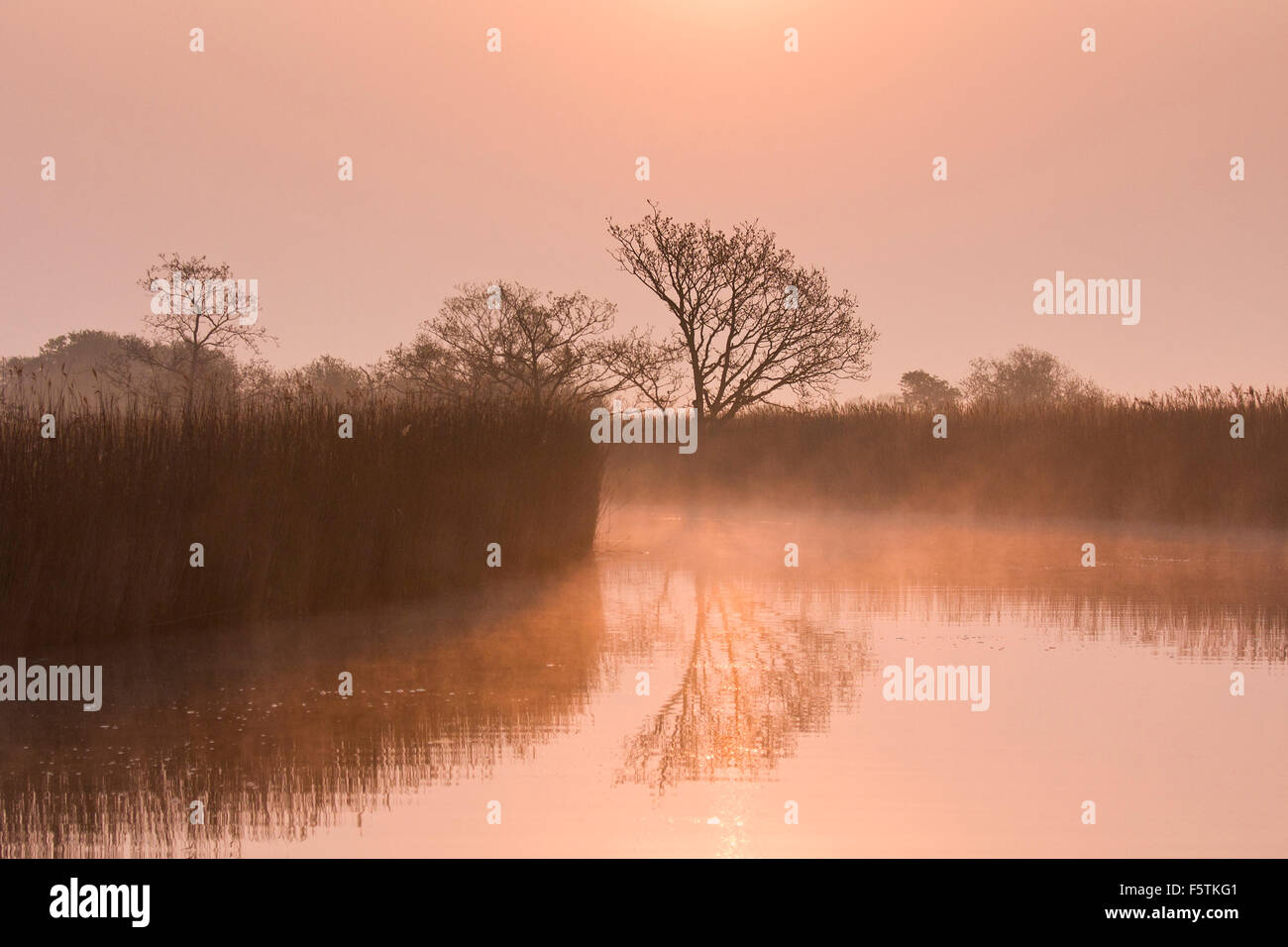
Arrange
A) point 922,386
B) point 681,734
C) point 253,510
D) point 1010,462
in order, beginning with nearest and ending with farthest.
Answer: point 681,734 < point 253,510 < point 1010,462 < point 922,386

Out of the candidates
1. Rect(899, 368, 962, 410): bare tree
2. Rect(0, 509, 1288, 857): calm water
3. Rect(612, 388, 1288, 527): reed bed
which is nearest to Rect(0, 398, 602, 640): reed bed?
Rect(0, 509, 1288, 857): calm water

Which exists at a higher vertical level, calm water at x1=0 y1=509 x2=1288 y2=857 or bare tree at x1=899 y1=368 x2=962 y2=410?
bare tree at x1=899 y1=368 x2=962 y2=410

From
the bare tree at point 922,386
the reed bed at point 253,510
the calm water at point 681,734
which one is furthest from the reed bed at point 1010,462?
the bare tree at point 922,386

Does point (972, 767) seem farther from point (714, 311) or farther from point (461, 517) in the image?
point (714, 311)

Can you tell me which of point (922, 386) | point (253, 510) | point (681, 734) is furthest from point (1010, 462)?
point (922, 386)

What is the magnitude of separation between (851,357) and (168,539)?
93.8ft

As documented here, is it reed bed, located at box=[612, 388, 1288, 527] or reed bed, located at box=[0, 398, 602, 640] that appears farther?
reed bed, located at box=[612, 388, 1288, 527]

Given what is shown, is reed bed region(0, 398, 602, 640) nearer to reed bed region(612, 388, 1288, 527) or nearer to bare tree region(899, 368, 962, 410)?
reed bed region(612, 388, 1288, 527)

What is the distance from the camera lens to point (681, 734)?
5305 millimetres

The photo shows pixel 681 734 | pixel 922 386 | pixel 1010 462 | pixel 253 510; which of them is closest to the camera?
pixel 681 734

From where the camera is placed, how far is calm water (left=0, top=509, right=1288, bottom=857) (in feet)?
12.8

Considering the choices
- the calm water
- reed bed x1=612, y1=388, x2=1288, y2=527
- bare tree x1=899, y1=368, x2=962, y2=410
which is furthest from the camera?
bare tree x1=899, y1=368, x2=962, y2=410

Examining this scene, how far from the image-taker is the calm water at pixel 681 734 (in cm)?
391

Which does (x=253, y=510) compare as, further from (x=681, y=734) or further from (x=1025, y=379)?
(x=1025, y=379)
